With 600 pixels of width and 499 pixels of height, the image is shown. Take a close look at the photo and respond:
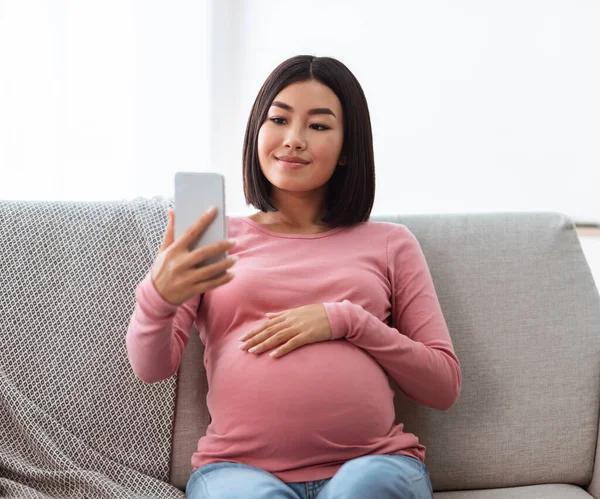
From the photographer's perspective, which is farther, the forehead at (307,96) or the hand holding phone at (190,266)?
the forehead at (307,96)

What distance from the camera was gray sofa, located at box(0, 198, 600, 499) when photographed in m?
1.45

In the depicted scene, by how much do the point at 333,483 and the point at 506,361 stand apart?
542 millimetres

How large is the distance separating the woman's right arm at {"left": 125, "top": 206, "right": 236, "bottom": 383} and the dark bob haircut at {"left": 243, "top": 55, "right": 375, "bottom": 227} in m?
0.36

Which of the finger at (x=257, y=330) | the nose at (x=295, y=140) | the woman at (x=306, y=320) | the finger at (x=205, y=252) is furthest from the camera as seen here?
the nose at (x=295, y=140)

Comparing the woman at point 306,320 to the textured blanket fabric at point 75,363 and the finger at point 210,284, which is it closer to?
the finger at point 210,284

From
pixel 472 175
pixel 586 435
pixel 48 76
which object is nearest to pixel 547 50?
pixel 472 175

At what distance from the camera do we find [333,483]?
3.88 feet

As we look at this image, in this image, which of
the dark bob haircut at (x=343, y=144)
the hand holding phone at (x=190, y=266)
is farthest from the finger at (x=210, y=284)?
the dark bob haircut at (x=343, y=144)

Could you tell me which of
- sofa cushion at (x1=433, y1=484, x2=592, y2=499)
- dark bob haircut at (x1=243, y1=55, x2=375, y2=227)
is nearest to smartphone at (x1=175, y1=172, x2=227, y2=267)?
dark bob haircut at (x1=243, y1=55, x2=375, y2=227)

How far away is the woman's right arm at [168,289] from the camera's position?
3.67 ft

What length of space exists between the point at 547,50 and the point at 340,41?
669mm

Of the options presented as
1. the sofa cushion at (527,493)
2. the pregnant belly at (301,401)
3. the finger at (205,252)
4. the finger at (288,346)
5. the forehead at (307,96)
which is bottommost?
the sofa cushion at (527,493)

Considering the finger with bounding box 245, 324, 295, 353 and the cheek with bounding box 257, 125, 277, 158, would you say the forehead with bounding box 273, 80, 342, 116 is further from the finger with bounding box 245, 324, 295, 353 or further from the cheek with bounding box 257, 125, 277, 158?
the finger with bounding box 245, 324, 295, 353

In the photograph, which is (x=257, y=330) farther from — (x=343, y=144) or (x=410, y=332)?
(x=343, y=144)
